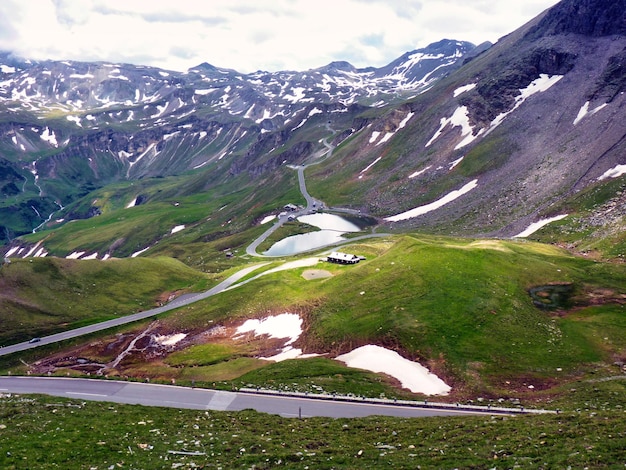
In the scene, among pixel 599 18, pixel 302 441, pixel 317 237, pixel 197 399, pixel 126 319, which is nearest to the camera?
pixel 302 441

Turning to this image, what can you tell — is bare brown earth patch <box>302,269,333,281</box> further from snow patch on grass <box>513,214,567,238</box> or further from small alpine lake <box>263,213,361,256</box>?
snow patch on grass <box>513,214,567,238</box>

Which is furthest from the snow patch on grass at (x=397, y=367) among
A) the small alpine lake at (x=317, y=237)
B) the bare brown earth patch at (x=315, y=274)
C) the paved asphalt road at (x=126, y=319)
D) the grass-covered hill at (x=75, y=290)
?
the small alpine lake at (x=317, y=237)

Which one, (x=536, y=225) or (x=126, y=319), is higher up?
(x=536, y=225)

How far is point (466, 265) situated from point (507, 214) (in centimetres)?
8164

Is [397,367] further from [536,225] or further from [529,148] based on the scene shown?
[529,148]

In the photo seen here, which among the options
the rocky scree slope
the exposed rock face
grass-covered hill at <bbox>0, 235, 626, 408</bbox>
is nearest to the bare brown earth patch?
grass-covered hill at <bbox>0, 235, 626, 408</bbox>

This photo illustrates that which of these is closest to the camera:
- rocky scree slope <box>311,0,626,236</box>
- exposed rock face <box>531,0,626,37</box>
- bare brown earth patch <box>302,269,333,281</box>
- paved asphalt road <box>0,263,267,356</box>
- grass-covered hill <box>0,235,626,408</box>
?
grass-covered hill <box>0,235,626,408</box>

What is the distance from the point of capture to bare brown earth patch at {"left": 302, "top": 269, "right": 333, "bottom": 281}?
86.7 metres

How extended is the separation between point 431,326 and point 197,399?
28.9m

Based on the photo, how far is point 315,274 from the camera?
88750 mm

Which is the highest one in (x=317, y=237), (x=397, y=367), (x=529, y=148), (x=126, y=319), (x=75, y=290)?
(x=529, y=148)

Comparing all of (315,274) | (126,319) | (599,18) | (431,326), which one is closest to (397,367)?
(431,326)

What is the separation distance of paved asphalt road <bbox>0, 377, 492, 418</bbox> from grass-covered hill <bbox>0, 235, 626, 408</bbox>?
339 centimetres

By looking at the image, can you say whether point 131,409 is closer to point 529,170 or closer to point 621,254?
point 621,254
